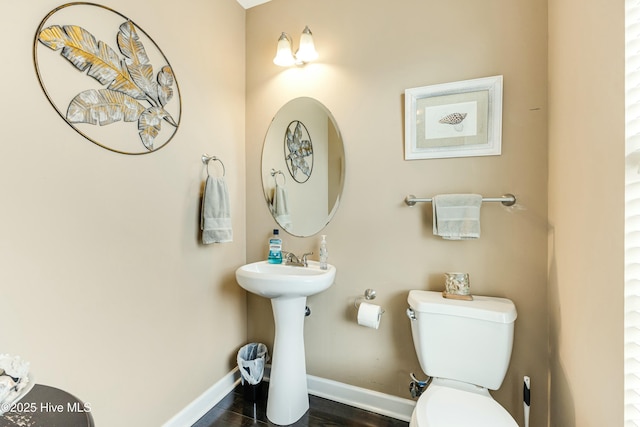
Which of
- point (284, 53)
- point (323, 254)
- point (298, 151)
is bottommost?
point (323, 254)

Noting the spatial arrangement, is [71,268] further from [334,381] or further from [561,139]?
[561,139]

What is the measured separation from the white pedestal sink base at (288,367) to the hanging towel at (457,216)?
2.82 ft

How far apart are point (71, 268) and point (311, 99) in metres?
1.49

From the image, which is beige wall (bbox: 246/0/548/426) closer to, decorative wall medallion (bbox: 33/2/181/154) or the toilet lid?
the toilet lid

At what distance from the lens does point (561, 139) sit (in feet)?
3.87

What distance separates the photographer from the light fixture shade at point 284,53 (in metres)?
1.75

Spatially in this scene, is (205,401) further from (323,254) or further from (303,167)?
(303,167)

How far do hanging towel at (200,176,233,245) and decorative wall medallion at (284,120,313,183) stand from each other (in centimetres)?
48

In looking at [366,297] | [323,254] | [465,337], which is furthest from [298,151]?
[465,337]

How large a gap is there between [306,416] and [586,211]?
1651mm

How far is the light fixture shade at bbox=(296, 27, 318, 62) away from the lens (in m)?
1.72

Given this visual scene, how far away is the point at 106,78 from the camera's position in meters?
1.17

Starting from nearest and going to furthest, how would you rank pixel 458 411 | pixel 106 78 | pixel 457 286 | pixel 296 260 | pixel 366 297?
pixel 458 411 < pixel 106 78 < pixel 457 286 < pixel 366 297 < pixel 296 260

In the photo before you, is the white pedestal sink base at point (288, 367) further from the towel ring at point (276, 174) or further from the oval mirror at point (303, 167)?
the towel ring at point (276, 174)
